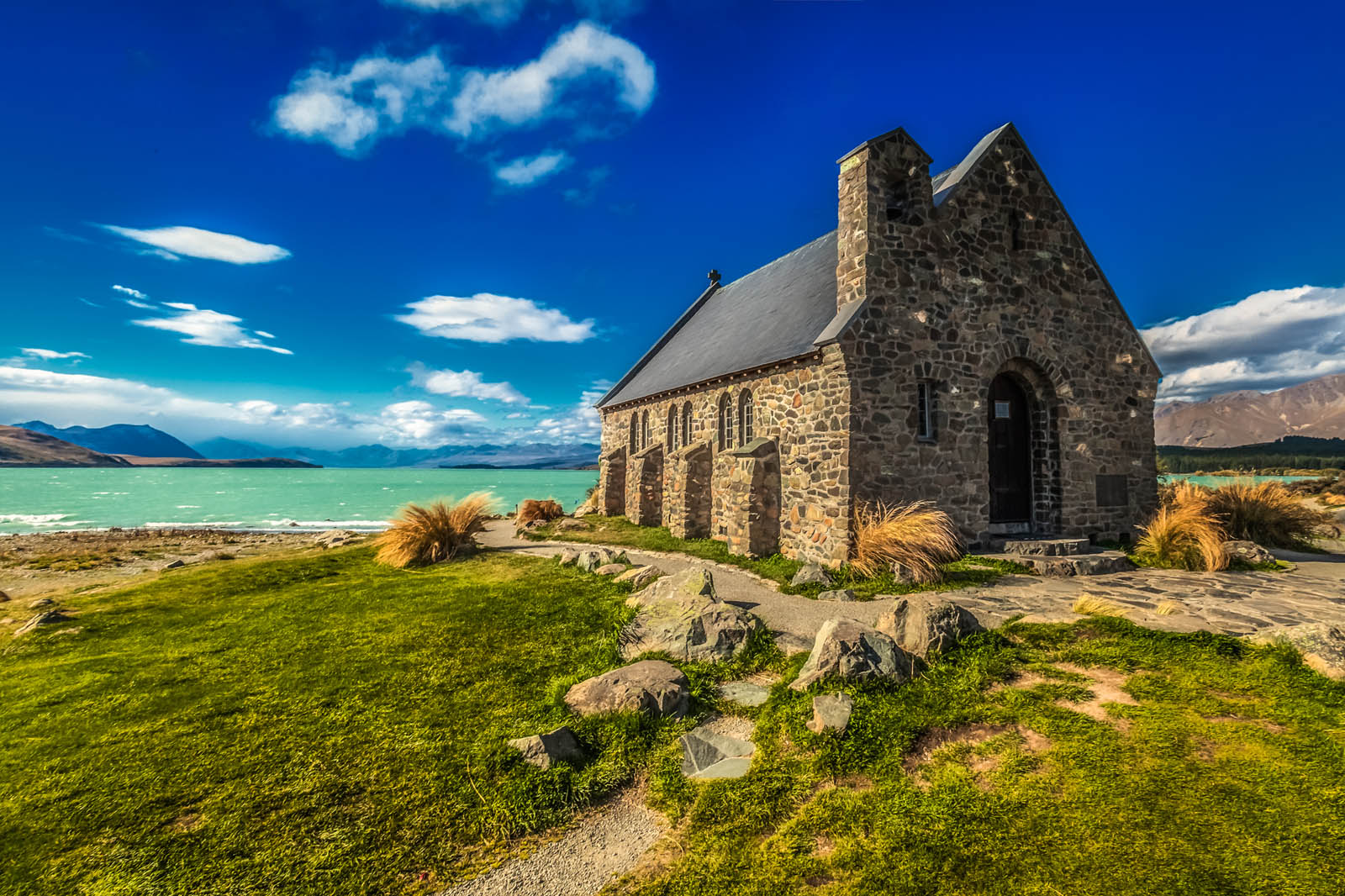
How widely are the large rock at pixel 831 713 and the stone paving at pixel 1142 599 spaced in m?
1.62

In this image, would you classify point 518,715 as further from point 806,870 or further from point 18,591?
point 18,591

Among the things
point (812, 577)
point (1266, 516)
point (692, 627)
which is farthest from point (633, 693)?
point (1266, 516)

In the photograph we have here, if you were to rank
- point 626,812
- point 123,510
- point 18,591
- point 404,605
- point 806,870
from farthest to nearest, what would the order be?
point 123,510, point 18,591, point 404,605, point 626,812, point 806,870

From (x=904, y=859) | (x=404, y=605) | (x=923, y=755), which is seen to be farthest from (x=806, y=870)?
(x=404, y=605)

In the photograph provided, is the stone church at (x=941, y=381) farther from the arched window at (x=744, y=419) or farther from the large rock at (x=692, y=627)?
the large rock at (x=692, y=627)

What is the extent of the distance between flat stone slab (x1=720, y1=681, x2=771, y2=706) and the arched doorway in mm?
9512

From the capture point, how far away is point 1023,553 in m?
10.8

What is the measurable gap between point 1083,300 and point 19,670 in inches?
745

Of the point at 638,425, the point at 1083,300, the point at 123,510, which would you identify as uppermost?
the point at 1083,300

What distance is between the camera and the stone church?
35.7ft

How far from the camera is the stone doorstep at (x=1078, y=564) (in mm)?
9750

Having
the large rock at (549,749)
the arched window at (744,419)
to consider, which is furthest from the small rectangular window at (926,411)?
the large rock at (549,749)

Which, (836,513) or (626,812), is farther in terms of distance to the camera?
(836,513)

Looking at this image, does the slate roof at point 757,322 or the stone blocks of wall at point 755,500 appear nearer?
the stone blocks of wall at point 755,500
